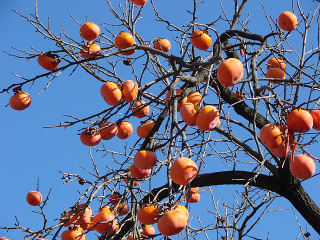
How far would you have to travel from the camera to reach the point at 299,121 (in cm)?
233

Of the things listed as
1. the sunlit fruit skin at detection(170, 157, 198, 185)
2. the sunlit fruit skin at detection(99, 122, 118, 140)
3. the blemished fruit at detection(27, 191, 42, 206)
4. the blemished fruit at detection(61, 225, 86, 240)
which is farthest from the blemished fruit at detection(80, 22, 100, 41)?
the blemished fruit at detection(27, 191, 42, 206)

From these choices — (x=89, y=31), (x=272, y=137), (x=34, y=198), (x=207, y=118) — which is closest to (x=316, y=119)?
(x=272, y=137)

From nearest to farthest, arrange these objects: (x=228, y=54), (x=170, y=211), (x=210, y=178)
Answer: (x=170, y=211) < (x=210, y=178) < (x=228, y=54)

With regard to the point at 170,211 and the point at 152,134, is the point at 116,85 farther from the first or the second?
the point at 170,211

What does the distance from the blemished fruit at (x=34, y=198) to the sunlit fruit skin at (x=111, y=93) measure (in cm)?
185

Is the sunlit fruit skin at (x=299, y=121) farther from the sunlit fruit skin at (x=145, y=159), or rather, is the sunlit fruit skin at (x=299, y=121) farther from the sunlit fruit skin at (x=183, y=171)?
the sunlit fruit skin at (x=145, y=159)

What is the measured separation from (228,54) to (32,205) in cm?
260

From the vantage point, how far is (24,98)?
3.33 metres

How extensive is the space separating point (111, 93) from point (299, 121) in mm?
1288

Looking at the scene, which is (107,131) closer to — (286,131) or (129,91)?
(129,91)

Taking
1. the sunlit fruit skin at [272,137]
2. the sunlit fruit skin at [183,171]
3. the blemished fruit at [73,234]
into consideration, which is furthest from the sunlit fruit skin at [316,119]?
the blemished fruit at [73,234]

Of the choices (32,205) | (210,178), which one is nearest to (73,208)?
(210,178)

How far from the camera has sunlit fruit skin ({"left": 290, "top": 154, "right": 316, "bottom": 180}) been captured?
8.28 ft

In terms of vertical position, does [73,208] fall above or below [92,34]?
below
